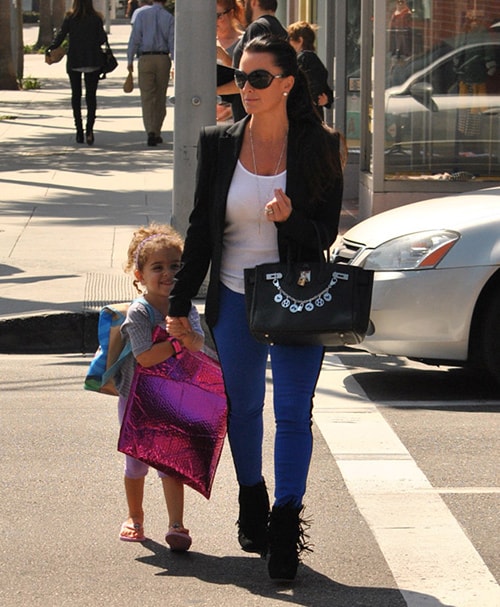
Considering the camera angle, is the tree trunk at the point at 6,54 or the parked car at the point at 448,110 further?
the tree trunk at the point at 6,54

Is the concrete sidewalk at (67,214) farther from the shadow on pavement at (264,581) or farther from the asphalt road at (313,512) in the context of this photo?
the shadow on pavement at (264,581)

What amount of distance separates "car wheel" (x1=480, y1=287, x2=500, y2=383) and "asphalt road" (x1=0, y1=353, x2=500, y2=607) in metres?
0.26

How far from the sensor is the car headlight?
7699 mm

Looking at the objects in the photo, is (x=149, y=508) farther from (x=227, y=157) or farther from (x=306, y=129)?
(x=306, y=129)

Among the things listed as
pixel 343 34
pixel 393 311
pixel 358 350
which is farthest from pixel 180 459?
pixel 343 34

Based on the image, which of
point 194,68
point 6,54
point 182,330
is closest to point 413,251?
Answer: point 194,68

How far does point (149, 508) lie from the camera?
19.1ft

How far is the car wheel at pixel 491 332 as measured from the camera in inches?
302

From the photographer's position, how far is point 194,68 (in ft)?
32.5

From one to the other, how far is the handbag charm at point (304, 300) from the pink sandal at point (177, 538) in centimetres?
107

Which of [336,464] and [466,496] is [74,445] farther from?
[466,496]

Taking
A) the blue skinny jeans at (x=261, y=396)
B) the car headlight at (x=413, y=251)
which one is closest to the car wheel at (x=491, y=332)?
the car headlight at (x=413, y=251)

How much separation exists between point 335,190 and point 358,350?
4.40m

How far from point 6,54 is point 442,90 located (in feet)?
67.1
